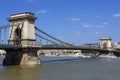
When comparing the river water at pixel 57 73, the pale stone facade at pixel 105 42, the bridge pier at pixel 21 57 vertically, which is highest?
the pale stone facade at pixel 105 42

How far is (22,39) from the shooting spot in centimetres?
6191

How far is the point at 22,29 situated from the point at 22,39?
1.94 metres

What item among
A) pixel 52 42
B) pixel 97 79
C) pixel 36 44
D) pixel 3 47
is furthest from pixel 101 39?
pixel 97 79

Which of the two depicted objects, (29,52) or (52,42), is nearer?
(29,52)

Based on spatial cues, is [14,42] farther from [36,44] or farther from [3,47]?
[3,47]

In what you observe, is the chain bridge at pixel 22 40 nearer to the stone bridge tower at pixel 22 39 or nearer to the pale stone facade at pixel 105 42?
the stone bridge tower at pixel 22 39

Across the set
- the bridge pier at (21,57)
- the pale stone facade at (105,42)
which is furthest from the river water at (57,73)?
the pale stone facade at (105,42)

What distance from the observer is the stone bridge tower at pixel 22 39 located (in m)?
60.0

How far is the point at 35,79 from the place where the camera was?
1409 inches

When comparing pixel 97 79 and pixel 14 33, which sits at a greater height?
pixel 14 33

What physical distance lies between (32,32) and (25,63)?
693 cm

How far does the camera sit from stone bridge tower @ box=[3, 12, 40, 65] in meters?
60.0

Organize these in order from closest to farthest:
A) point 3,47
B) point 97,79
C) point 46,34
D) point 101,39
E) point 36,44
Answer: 1. point 97,79
2. point 3,47
3. point 36,44
4. point 46,34
5. point 101,39

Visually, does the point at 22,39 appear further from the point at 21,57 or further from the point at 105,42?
the point at 105,42
